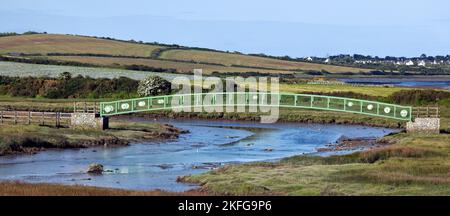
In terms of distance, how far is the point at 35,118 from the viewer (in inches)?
2537

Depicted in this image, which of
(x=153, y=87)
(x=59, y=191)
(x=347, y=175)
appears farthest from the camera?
(x=153, y=87)

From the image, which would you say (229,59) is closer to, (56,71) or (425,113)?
(56,71)

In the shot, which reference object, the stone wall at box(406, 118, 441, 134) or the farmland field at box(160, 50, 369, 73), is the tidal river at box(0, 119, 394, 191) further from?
the farmland field at box(160, 50, 369, 73)

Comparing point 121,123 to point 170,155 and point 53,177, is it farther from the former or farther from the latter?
point 53,177

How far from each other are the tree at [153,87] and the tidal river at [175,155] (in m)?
18.2

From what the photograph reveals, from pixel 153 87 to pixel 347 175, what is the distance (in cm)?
5481

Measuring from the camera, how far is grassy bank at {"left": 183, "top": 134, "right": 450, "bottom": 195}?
33250 mm

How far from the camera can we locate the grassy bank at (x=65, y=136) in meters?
50.6

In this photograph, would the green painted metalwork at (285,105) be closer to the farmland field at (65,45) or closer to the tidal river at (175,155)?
the tidal river at (175,155)

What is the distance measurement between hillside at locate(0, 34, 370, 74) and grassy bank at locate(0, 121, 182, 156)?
67.4 m

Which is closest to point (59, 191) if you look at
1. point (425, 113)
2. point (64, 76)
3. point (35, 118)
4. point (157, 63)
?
point (35, 118)

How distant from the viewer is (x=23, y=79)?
99.6 meters
